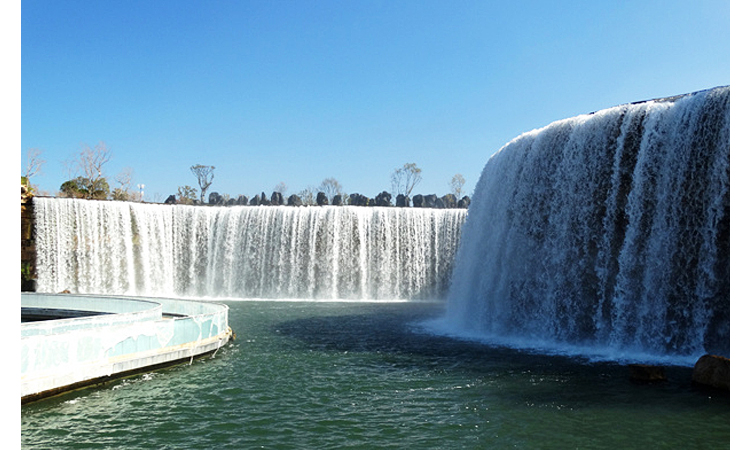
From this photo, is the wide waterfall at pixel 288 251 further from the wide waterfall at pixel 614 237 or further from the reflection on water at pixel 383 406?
the reflection on water at pixel 383 406

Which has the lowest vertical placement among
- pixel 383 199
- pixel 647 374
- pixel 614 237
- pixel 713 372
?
pixel 647 374

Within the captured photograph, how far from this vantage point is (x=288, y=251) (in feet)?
109

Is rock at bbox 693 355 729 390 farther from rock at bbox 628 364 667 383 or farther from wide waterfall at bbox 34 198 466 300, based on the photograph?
wide waterfall at bbox 34 198 466 300

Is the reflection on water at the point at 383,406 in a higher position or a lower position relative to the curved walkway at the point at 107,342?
lower

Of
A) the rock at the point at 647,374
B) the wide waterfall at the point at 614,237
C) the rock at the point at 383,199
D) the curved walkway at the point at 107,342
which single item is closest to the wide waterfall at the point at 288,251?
the wide waterfall at the point at 614,237

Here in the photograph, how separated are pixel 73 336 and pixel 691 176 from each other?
13776 mm

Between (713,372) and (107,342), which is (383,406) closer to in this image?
(107,342)

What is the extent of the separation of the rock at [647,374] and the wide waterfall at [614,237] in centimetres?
226

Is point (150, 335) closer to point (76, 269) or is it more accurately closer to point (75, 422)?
point (75, 422)

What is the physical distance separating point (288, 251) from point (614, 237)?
2179cm

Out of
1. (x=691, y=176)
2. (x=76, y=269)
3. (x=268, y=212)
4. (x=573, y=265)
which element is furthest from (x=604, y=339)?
(x=76, y=269)

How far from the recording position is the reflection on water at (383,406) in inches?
302

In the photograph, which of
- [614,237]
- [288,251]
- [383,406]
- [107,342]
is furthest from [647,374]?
[288,251]

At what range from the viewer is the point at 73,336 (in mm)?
9445
